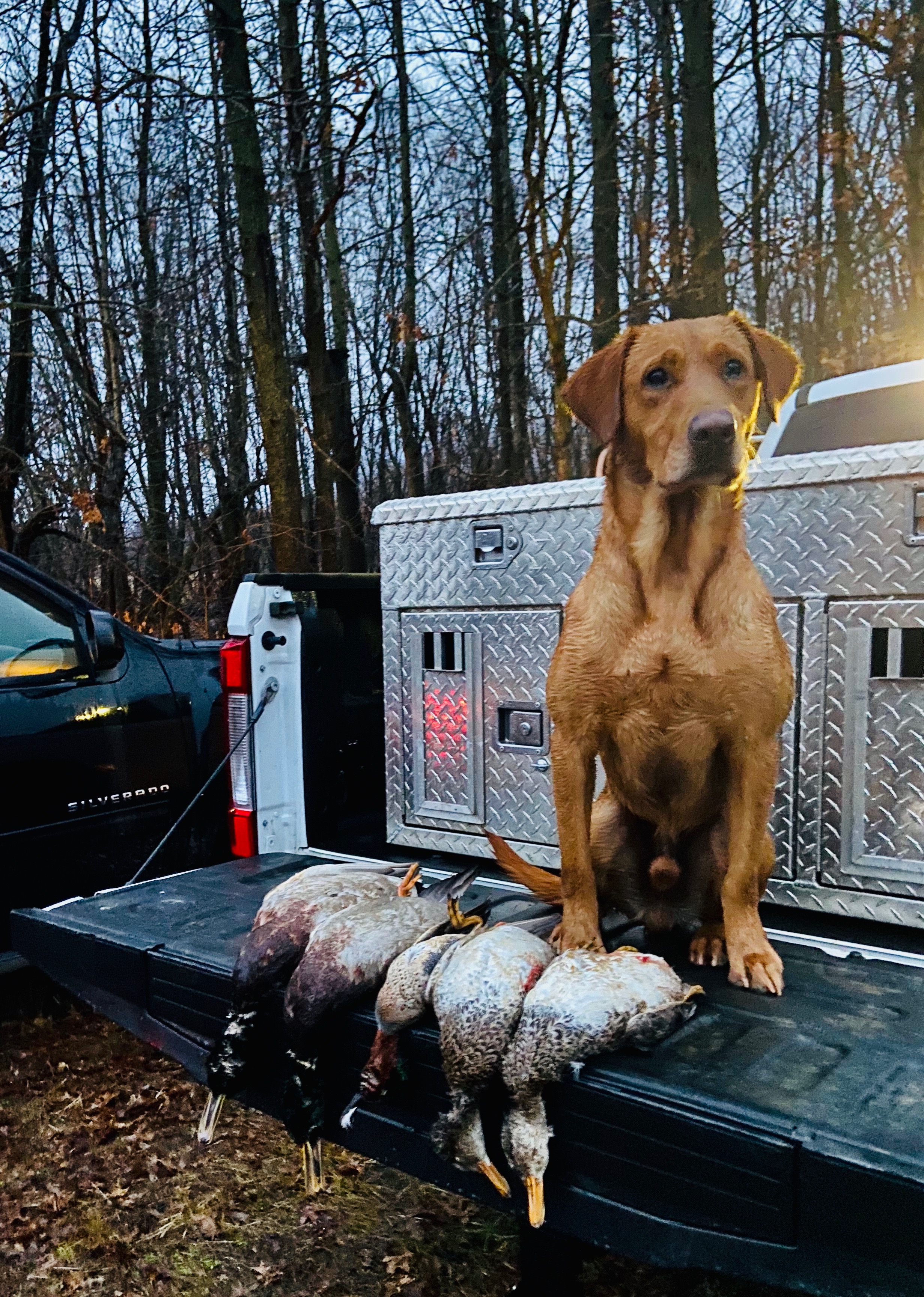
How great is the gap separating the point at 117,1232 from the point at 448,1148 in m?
1.62

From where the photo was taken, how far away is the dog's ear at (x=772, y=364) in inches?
78.5

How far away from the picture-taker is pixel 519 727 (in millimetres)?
3174

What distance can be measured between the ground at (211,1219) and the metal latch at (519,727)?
1.40m

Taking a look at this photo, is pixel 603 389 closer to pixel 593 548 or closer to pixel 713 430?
pixel 713 430

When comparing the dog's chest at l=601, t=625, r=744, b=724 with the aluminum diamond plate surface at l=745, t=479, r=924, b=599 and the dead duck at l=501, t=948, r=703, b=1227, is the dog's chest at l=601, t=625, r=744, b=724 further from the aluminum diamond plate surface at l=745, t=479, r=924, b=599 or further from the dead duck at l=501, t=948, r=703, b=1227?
the aluminum diamond plate surface at l=745, t=479, r=924, b=599

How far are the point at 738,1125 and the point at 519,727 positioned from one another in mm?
1745

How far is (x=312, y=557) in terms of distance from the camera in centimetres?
1195

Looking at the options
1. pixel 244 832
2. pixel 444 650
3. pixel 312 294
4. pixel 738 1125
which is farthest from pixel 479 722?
pixel 312 294

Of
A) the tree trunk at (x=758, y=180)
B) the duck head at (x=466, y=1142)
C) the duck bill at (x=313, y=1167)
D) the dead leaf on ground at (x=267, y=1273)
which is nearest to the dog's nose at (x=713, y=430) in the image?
the duck head at (x=466, y=1142)

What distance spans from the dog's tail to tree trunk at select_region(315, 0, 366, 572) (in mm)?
7559

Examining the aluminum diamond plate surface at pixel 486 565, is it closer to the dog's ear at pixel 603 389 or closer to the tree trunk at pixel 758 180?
the dog's ear at pixel 603 389

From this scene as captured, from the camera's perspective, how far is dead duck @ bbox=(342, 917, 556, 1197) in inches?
69.6

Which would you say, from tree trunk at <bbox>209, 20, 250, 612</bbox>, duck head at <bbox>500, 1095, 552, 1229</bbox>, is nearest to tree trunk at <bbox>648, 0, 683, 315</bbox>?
tree trunk at <bbox>209, 20, 250, 612</bbox>

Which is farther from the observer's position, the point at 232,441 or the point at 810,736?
the point at 232,441
